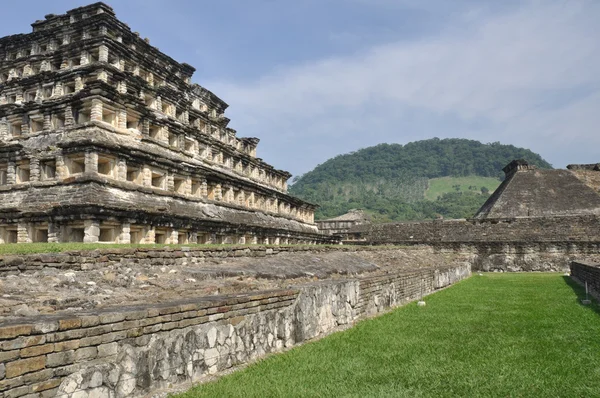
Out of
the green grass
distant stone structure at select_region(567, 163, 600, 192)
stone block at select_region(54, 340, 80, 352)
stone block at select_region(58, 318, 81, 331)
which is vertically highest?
the green grass

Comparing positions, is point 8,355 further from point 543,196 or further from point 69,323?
point 543,196

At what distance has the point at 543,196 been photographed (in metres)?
48.2

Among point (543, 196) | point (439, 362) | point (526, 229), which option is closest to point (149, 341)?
point (439, 362)

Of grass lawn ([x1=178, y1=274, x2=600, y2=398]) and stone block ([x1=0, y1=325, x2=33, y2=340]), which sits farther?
grass lawn ([x1=178, y1=274, x2=600, y2=398])

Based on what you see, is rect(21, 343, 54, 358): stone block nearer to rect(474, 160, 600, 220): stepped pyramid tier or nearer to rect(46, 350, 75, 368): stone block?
rect(46, 350, 75, 368): stone block

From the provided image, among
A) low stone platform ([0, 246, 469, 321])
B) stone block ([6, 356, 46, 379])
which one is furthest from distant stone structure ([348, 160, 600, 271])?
stone block ([6, 356, 46, 379])

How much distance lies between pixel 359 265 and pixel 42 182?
1552 cm

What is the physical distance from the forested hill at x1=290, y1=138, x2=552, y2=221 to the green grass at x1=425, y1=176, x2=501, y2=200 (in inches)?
28.8

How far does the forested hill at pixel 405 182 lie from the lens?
130 meters

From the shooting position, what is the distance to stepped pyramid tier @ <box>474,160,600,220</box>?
1802 inches

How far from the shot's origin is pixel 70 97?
72.8ft

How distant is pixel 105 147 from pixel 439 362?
17.6 meters

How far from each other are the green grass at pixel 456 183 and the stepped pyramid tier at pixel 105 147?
139122 mm

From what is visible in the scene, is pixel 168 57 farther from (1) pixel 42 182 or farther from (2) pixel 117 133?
(1) pixel 42 182
